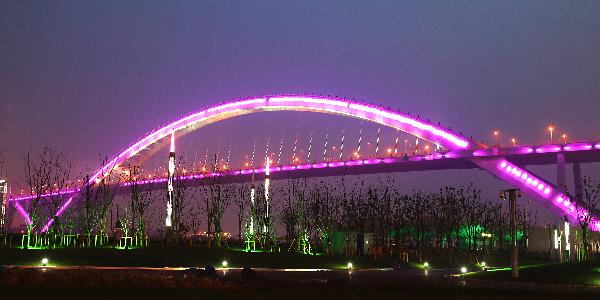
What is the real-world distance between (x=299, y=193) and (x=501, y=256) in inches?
922

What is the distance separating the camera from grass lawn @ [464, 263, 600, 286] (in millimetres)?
33625

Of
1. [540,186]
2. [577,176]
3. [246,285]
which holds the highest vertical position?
[577,176]

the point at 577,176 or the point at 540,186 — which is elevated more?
the point at 577,176

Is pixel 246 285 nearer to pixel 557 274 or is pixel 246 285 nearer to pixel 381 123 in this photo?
pixel 557 274

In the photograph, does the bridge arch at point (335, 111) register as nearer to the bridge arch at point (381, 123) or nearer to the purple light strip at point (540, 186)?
the bridge arch at point (381, 123)

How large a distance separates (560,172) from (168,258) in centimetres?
5348

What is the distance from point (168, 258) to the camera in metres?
45.3

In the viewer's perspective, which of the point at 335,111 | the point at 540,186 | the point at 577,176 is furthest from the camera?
the point at 335,111

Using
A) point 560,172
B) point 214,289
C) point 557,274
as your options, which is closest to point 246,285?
point 214,289

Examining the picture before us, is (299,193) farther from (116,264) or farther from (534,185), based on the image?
(116,264)

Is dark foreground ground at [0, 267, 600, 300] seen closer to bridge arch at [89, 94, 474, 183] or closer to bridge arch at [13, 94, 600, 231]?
bridge arch at [13, 94, 600, 231]

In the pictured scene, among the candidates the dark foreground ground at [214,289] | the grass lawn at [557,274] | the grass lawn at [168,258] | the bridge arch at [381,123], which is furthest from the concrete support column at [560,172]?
the dark foreground ground at [214,289]

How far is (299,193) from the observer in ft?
275

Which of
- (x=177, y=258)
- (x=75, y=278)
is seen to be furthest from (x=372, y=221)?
(x=75, y=278)
